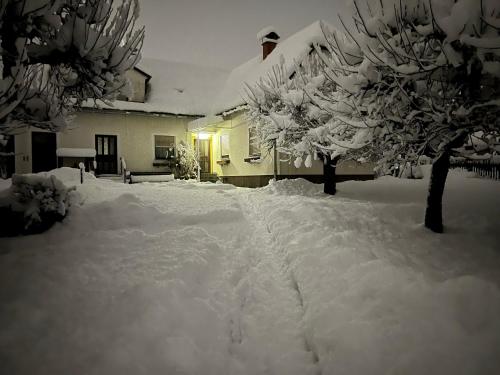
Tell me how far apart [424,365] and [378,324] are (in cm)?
50

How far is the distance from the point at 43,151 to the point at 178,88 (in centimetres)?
828

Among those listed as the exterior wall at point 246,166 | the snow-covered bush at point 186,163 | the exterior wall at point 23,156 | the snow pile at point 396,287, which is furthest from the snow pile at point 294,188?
the exterior wall at point 23,156

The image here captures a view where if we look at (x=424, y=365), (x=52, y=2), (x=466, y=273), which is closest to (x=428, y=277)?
(x=466, y=273)

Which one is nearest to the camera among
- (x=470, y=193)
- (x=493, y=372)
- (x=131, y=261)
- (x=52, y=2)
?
(x=493, y=372)

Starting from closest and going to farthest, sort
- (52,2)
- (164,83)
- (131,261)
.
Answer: (52,2)
(131,261)
(164,83)

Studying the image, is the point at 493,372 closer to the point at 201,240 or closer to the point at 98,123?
the point at 201,240

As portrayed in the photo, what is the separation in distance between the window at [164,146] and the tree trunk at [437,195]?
47.7ft

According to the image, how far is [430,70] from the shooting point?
3262mm

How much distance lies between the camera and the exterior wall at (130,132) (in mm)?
15422

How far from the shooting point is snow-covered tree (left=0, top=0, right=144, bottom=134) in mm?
3557

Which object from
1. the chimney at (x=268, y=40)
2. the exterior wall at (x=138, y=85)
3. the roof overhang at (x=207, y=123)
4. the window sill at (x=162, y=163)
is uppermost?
the chimney at (x=268, y=40)

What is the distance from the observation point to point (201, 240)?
4750mm

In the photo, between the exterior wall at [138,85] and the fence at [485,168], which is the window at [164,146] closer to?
the exterior wall at [138,85]

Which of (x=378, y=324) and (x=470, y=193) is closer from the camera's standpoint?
(x=378, y=324)
